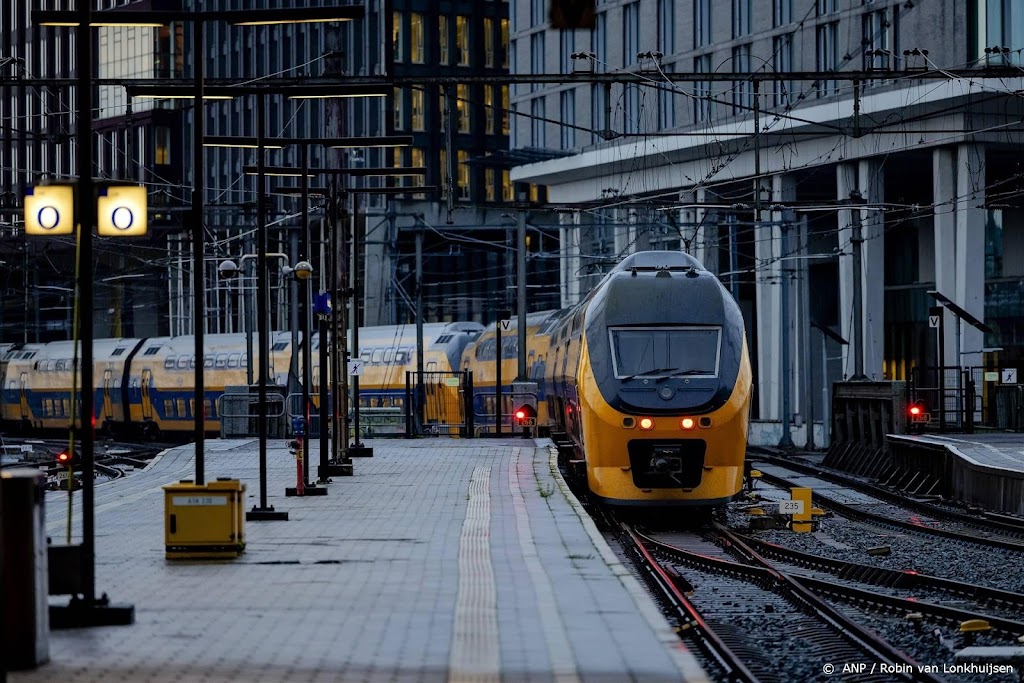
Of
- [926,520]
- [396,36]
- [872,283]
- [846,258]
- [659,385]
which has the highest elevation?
[396,36]

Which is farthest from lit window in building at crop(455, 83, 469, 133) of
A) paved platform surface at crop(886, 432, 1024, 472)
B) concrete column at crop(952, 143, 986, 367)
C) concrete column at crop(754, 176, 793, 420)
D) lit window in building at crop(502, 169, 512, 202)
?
paved platform surface at crop(886, 432, 1024, 472)

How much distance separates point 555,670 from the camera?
9773mm

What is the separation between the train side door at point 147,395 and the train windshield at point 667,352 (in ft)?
141

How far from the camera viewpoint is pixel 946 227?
55094mm

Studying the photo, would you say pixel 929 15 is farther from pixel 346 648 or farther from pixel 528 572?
pixel 346 648

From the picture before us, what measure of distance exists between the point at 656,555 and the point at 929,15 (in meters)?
35.6

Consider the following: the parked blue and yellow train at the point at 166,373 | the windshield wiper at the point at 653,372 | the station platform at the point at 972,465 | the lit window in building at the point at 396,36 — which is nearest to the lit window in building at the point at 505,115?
the lit window in building at the point at 396,36

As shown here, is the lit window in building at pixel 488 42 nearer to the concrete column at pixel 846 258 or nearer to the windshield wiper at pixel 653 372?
the concrete column at pixel 846 258

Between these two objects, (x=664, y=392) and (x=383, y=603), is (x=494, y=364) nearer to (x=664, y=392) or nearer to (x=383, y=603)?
(x=664, y=392)

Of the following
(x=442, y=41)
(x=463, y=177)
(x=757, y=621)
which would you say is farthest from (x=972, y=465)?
(x=442, y=41)

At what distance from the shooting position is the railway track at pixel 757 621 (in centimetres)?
1306

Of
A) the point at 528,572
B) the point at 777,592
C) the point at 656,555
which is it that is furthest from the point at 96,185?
the point at 656,555

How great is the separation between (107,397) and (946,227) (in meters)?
33.6

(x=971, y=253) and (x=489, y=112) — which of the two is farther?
(x=489, y=112)
